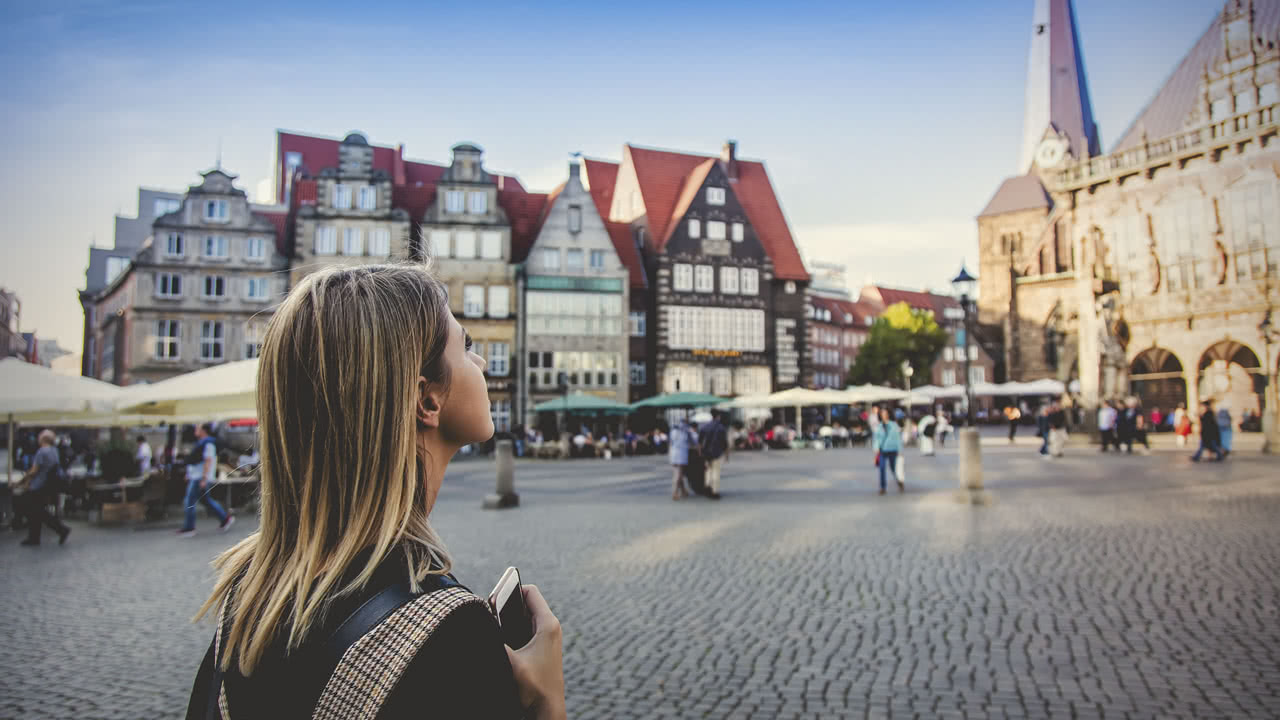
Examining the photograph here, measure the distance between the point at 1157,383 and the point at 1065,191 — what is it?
12301 millimetres

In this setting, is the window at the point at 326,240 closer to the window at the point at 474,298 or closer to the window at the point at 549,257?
the window at the point at 474,298

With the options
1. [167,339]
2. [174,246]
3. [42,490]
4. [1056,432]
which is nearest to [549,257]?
[174,246]

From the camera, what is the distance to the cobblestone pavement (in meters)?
4.77

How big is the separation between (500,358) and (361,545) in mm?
41071

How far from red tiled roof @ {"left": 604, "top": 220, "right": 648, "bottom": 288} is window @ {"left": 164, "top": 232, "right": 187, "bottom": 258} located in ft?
68.1

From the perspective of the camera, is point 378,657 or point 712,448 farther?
point 712,448

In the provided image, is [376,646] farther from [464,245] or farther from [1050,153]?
[1050,153]

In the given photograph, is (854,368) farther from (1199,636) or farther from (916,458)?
(1199,636)

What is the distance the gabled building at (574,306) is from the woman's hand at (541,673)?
1616 inches

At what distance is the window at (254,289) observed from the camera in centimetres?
3962

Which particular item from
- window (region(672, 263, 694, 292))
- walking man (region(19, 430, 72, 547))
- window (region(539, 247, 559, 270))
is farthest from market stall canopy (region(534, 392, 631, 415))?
Answer: walking man (region(19, 430, 72, 547))

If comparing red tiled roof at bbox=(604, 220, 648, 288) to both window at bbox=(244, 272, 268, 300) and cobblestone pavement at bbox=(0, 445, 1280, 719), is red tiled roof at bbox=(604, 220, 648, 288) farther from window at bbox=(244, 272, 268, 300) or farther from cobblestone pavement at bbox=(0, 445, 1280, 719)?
cobblestone pavement at bbox=(0, 445, 1280, 719)

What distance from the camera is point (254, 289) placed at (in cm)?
3981

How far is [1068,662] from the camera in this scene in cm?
522
